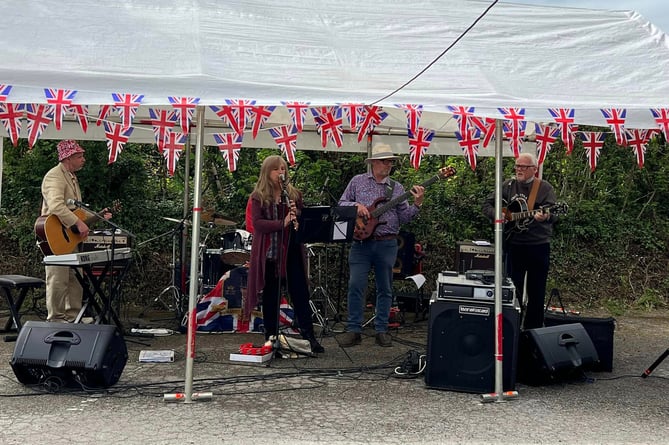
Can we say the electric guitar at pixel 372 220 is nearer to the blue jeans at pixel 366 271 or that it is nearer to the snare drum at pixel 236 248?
the blue jeans at pixel 366 271

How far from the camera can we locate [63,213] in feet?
21.4

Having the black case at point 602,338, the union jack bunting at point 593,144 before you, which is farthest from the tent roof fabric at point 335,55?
the black case at point 602,338

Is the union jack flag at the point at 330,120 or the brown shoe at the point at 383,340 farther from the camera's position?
the brown shoe at the point at 383,340

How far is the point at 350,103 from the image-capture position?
4703 mm

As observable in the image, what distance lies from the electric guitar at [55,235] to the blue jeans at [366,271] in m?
2.24

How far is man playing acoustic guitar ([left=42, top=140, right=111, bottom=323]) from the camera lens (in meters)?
6.57

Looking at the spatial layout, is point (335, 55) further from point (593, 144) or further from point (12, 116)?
point (593, 144)

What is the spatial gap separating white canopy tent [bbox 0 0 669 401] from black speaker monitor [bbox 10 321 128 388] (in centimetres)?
65

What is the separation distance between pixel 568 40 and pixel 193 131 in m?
4.12

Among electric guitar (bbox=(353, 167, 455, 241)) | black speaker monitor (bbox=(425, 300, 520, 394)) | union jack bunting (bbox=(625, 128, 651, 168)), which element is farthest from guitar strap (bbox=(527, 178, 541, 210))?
black speaker monitor (bbox=(425, 300, 520, 394))

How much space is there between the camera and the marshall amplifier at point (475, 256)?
7.96 m

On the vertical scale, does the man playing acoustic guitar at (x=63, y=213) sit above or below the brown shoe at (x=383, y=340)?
above

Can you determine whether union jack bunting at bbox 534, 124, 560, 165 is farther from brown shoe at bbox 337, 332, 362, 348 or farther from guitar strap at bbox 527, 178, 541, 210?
brown shoe at bbox 337, 332, 362, 348

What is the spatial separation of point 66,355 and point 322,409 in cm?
177
